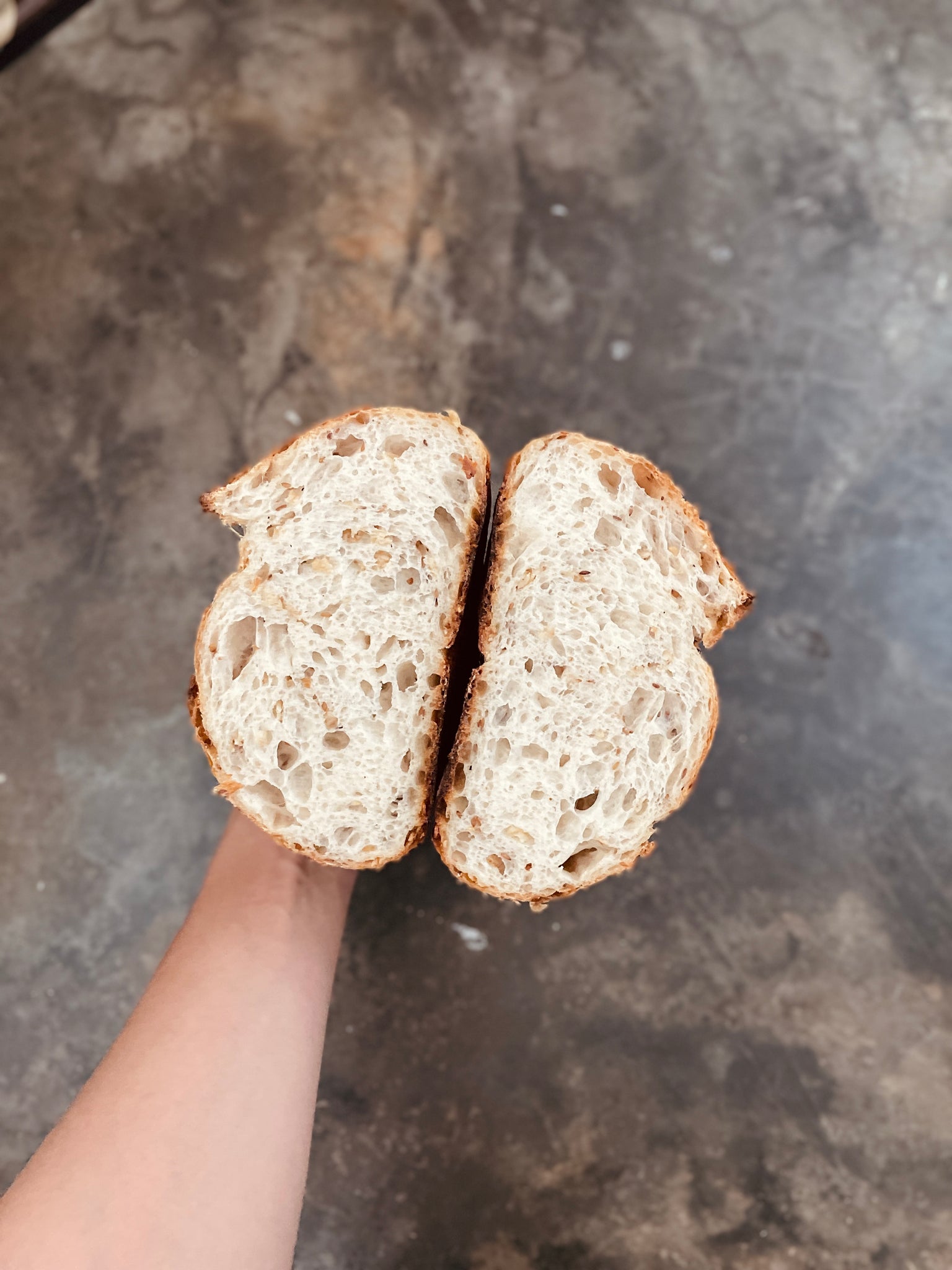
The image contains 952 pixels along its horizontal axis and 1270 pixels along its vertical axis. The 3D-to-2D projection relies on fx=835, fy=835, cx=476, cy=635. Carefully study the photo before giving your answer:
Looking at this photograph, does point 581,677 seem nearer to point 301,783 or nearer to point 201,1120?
point 301,783

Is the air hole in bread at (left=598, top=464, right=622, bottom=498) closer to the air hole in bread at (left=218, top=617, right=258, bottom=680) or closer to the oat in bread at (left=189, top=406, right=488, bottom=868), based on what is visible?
the oat in bread at (left=189, top=406, right=488, bottom=868)

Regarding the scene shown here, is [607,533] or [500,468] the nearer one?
[607,533]

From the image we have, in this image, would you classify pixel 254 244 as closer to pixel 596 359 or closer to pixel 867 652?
pixel 596 359

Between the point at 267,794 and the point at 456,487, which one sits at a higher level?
the point at 456,487

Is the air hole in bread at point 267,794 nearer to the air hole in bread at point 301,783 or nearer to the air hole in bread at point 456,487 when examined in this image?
the air hole in bread at point 301,783

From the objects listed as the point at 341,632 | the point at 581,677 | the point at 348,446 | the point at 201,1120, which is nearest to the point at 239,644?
the point at 341,632

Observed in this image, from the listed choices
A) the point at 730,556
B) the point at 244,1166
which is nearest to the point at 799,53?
the point at 730,556

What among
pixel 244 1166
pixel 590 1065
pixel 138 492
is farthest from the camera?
pixel 138 492
